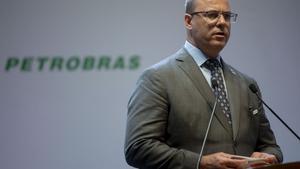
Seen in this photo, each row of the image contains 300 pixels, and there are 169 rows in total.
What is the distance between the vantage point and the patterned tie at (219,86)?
2.29 meters

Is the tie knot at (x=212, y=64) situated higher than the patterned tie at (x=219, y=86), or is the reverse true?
the tie knot at (x=212, y=64)

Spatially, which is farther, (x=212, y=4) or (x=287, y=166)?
(x=212, y=4)

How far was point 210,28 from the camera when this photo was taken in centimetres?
242

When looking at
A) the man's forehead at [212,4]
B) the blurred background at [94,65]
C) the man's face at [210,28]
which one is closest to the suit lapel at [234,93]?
the man's face at [210,28]

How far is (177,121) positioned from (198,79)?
0.25 m

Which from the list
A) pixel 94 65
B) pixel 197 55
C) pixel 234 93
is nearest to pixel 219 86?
pixel 234 93

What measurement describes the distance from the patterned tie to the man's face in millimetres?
55

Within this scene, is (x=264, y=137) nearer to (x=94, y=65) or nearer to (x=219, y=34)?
(x=219, y=34)

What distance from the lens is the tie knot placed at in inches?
95.9

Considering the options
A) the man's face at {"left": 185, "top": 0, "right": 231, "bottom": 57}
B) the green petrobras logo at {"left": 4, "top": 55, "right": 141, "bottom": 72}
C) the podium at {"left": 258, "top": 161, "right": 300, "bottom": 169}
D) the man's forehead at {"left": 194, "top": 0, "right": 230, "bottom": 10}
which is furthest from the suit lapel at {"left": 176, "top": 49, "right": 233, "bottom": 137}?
the green petrobras logo at {"left": 4, "top": 55, "right": 141, "bottom": 72}

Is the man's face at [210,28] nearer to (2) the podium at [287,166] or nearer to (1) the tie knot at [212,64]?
(1) the tie knot at [212,64]

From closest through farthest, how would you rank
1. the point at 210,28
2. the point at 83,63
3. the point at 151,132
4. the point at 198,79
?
the point at 151,132, the point at 198,79, the point at 210,28, the point at 83,63

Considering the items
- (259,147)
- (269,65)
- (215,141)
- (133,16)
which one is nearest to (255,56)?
(269,65)

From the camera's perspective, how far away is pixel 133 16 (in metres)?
3.67
